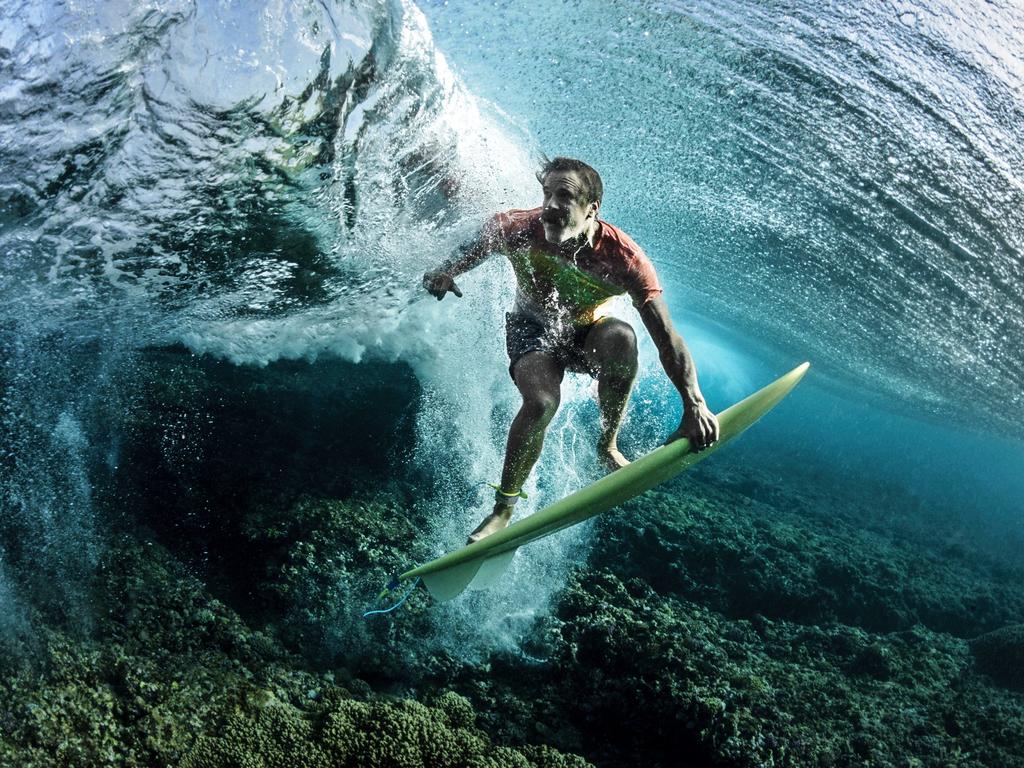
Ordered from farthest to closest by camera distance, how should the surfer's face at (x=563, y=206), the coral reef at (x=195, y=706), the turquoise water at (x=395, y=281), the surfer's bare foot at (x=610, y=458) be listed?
1. the surfer's bare foot at (x=610, y=458)
2. the turquoise water at (x=395, y=281)
3. the surfer's face at (x=563, y=206)
4. the coral reef at (x=195, y=706)

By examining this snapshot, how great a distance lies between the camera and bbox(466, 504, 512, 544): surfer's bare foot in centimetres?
359

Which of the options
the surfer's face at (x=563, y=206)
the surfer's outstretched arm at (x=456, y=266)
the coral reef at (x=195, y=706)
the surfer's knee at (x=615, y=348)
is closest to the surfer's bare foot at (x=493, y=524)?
the surfer's knee at (x=615, y=348)

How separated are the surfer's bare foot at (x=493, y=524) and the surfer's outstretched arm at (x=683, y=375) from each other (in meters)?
1.23

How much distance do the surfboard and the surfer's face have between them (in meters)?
1.46

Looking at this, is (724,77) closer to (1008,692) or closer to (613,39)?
(613,39)

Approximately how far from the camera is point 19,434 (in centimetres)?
591

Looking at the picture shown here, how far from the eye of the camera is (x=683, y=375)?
3309 millimetres

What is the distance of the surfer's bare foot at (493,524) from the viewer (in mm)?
3590

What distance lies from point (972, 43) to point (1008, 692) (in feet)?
25.5

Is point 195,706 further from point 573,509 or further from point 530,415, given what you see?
point 530,415

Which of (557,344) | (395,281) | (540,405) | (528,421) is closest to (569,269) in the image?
(557,344)

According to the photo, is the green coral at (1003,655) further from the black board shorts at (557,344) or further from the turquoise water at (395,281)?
the black board shorts at (557,344)

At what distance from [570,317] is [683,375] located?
0.93m

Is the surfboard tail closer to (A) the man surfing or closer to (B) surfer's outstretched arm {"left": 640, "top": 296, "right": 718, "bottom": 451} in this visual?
(A) the man surfing
